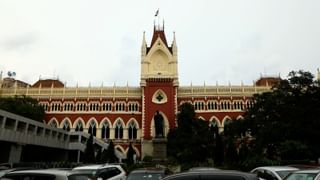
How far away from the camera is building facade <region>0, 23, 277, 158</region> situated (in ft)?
191

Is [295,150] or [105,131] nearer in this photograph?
[295,150]

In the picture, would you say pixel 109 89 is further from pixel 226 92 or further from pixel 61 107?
pixel 226 92

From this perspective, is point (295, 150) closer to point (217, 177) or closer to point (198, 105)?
point (217, 177)

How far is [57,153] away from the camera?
50.8 m

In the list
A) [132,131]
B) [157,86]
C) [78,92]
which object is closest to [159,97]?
[157,86]

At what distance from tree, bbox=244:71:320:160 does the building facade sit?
76.5 ft

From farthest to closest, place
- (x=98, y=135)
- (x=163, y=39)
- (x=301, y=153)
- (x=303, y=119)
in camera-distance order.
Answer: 1. (x=163, y=39)
2. (x=98, y=135)
3. (x=303, y=119)
4. (x=301, y=153)

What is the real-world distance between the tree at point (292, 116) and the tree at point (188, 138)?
35.3ft

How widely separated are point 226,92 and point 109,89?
21.2 metres

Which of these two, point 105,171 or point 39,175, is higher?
point 39,175

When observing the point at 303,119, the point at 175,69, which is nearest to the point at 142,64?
the point at 175,69

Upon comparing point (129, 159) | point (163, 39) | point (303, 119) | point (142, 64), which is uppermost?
point (163, 39)

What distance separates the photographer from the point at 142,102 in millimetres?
58875

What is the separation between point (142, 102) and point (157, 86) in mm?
3818
